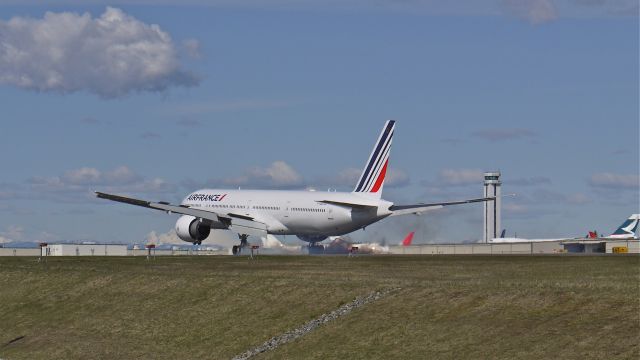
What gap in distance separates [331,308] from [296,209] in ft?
173

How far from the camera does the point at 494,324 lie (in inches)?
1905

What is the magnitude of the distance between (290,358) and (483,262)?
31587mm

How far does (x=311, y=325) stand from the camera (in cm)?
5578

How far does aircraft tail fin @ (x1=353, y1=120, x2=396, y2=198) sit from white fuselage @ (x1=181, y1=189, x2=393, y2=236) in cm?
113

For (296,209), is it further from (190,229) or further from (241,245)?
(190,229)

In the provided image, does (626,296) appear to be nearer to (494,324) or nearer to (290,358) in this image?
(494,324)

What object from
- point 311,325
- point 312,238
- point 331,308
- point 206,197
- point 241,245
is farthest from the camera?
point 206,197

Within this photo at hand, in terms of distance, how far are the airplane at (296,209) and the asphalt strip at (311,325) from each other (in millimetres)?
46262

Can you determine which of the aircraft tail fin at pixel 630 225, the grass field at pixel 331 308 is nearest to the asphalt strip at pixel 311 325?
the grass field at pixel 331 308

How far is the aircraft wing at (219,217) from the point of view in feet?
355

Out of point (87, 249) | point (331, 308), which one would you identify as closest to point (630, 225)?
point (87, 249)

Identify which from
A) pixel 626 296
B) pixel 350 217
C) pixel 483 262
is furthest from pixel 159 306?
pixel 350 217

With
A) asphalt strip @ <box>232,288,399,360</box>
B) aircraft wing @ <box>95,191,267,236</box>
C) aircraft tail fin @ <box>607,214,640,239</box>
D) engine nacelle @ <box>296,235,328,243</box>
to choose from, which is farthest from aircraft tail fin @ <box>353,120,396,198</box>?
aircraft tail fin @ <box>607,214,640,239</box>

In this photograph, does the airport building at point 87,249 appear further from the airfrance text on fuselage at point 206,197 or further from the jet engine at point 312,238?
the jet engine at point 312,238
